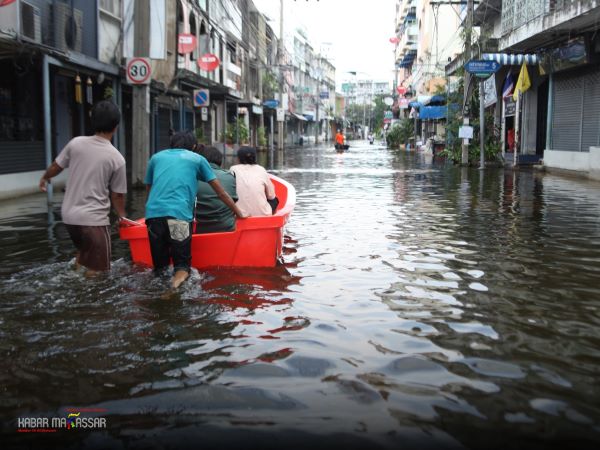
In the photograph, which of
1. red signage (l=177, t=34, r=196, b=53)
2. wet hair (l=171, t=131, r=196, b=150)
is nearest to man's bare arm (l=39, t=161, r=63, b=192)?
wet hair (l=171, t=131, r=196, b=150)

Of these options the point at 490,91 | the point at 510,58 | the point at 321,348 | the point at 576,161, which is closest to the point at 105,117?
the point at 321,348

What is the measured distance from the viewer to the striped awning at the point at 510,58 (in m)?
22.2

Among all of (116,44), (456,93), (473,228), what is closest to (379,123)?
(456,93)

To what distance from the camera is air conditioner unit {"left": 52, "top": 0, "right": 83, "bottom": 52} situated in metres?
13.7

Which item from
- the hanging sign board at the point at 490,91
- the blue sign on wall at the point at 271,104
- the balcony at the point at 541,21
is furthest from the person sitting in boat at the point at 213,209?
the blue sign on wall at the point at 271,104

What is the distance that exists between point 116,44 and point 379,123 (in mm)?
101972

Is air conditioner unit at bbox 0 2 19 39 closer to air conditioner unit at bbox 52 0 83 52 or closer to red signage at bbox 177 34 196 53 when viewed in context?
air conditioner unit at bbox 52 0 83 52

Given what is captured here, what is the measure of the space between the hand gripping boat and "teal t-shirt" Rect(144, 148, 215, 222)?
2.27 feet

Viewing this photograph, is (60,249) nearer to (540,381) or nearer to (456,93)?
(540,381)

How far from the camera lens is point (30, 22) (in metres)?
12.6

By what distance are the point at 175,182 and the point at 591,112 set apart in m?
17.8

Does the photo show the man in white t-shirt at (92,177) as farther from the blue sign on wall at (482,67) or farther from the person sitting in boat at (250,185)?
the blue sign on wall at (482,67)

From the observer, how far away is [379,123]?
117875 millimetres

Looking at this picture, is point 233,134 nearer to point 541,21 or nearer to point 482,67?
point 482,67
